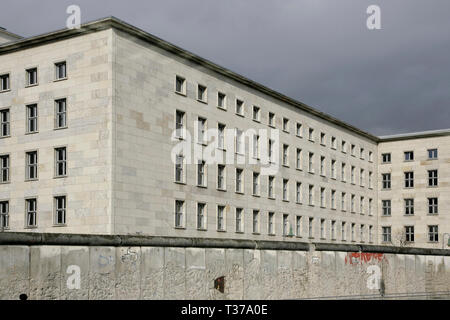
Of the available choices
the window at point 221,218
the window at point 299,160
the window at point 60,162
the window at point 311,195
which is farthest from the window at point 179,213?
the window at point 311,195

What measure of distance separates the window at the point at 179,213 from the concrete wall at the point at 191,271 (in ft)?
46.3

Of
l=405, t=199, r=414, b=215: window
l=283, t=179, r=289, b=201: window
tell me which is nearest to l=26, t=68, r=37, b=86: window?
l=283, t=179, r=289, b=201: window

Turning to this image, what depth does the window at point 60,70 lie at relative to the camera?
41.2 meters

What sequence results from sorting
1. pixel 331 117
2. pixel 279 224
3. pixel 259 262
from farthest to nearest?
1. pixel 331 117
2. pixel 279 224
3. pixel 259 262

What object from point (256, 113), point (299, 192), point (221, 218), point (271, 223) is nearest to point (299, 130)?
point (299, 192)

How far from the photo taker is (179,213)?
44406mm

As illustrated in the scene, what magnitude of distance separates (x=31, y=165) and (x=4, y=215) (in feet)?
12.2

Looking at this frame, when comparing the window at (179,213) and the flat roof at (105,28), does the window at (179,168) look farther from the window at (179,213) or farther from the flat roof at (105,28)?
the flat roof at (105,28)

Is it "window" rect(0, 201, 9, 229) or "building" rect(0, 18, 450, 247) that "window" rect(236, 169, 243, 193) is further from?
"window" rect(0, 201, 9, 229)

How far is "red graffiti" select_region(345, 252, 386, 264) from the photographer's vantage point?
32684mm

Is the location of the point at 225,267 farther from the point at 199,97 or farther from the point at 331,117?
the point at 331,117

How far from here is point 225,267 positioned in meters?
24.2

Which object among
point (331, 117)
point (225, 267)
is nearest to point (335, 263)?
point (225, 267)

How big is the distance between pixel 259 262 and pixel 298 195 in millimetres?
36137
